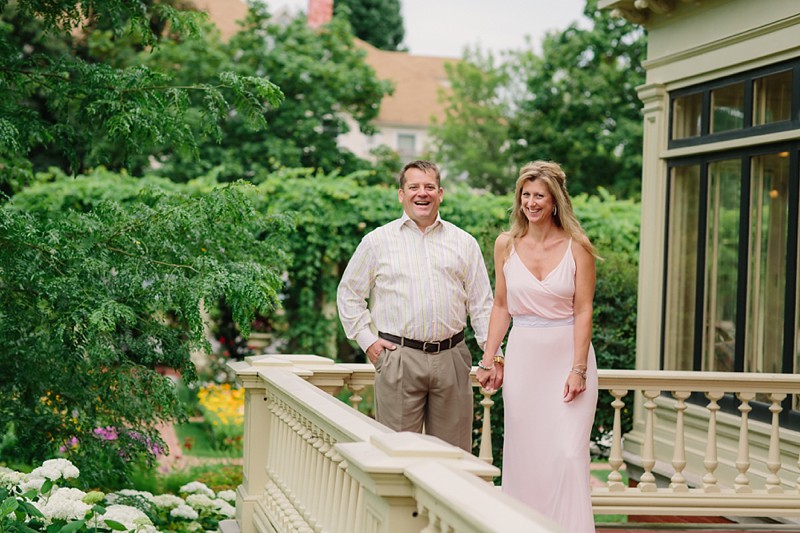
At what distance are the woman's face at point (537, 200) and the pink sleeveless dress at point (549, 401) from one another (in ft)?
0.58

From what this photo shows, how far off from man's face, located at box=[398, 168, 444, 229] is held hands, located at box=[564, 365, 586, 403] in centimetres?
99

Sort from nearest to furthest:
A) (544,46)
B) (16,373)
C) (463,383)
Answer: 1. (463,383)
2. (16,373)
3. (544,46)

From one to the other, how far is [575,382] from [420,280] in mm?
876

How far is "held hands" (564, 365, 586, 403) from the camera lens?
4469mm

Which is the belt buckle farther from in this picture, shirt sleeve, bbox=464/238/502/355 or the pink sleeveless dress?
the pink sleeveless dress

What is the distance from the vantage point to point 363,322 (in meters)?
5.13

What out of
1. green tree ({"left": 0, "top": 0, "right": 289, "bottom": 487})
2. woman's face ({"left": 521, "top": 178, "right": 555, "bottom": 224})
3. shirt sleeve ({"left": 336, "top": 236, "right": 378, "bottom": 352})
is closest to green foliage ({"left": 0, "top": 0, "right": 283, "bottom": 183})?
green tree ({"left": 0, "top": 0, "right": 289, "bottom": 487})

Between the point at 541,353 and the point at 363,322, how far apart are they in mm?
979

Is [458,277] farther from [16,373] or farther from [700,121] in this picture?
[700,121]

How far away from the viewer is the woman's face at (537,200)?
4.51 meters

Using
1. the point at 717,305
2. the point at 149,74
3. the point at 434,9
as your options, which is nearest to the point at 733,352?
the point at 717,305

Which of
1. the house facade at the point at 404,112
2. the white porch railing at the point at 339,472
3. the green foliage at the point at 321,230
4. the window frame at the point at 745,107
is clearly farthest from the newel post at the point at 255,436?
the house facade at the point at 404,112

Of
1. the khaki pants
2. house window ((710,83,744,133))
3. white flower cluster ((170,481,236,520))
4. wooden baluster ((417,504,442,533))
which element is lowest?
white flower cluster ((170,481,236,520))

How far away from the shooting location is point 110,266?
225 inches
